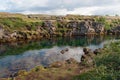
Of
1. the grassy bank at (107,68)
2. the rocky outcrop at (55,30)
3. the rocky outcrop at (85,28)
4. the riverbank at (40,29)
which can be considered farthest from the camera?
the rocky outcrop at (85,28)

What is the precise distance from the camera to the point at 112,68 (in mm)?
43281

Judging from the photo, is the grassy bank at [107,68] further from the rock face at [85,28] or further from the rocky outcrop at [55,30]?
the rock face at [85,28]

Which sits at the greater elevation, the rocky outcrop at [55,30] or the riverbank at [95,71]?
the riverbank at [95,71]

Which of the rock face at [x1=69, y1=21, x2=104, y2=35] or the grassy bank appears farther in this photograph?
the rock face at [x1=69, y1=21, x2=104, y2=35]

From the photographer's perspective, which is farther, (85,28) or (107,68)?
(85,28)

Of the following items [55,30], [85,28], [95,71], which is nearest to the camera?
[95,71]

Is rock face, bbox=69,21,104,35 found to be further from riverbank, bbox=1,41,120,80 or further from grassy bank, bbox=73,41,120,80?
grassy bank, bbox=73,41,120,80

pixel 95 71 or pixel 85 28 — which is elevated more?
pixel 95 71

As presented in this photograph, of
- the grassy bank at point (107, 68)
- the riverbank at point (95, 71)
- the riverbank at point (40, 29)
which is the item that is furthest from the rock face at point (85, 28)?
the grassy bank at point (107, 68)

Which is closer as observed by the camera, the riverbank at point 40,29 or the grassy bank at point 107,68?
the grassy bank at point 107,68

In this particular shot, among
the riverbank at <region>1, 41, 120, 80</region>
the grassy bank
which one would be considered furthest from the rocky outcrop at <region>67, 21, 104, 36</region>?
the grassy bank

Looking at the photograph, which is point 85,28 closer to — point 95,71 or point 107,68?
point 107,68

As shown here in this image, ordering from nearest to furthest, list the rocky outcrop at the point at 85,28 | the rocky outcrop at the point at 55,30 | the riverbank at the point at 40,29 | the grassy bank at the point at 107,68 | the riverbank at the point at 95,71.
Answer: the grassy bank at the point at 107,68 < the riverbank at the point at 95,71 < the riverbank at the point at 40,29 < the rocky outcrop at the point at 55,30 < the rocky outcrop at the point at 85,28

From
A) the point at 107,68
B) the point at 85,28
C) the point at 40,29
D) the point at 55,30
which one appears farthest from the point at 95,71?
the point at 85,28
